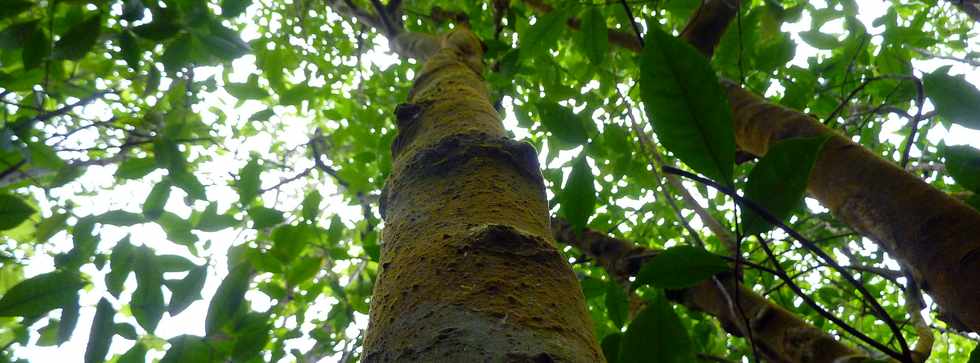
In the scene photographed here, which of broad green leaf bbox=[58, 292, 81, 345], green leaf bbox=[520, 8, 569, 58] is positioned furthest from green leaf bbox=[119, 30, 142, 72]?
green leaf bbox=[520, 8, 569, 58]

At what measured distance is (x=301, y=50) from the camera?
306 cm

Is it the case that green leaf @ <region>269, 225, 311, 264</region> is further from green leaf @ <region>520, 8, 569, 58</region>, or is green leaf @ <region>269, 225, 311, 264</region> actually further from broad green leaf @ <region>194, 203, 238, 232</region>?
green leaf @ <region>520, 8, 569, 58</region>

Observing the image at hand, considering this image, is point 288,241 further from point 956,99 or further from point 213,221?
point 956,99

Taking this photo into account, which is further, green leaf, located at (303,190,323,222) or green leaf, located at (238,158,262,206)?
green leaf, located at (303,190,323,222)

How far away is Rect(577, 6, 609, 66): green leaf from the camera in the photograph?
1.46m

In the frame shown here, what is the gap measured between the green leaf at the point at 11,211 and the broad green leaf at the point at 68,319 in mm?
246

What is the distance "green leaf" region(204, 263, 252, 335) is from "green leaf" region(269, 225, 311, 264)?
12 centimetres

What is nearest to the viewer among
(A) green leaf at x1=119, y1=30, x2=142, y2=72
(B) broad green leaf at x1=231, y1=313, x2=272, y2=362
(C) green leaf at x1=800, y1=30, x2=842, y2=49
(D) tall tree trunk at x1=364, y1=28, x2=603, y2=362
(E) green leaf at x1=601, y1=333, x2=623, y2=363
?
(D) tall tree trunk at x1=364, y1=28, x2=603, y2=362

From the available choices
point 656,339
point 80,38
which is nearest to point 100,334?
point 80,38

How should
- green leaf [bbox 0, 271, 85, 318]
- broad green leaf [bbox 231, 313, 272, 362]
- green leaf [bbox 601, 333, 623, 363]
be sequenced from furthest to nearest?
broad green leaf [bbox 231, 313, 272, 362], green leaf [bbox 0, 271, 85, 318], green leaf [bbox 601, 333, 623, 363]

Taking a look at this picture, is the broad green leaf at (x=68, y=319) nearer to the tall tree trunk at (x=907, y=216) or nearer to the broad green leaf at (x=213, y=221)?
the broad green leaf at (x=213, y=221)

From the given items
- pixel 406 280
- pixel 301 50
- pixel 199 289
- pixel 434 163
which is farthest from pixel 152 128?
pixel 301 50

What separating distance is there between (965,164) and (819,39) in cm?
95

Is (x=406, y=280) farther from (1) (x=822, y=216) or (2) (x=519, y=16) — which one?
(1) (x=822, y=216)
